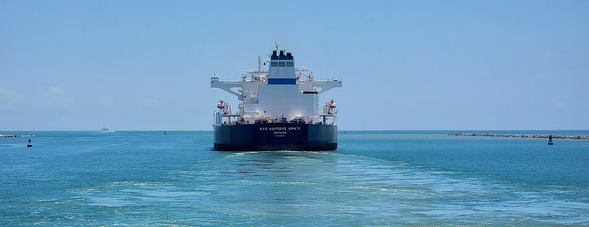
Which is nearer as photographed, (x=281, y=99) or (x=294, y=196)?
(x=294, y=196)

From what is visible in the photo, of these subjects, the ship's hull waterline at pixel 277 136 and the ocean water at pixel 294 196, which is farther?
the ship's hull waterline at pixel 277 136

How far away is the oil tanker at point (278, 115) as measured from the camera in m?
65.4

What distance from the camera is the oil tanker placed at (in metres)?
65.4

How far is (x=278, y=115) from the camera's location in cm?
7069

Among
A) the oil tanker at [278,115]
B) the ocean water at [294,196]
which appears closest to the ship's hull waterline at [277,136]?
the oil tanker at [278,115]

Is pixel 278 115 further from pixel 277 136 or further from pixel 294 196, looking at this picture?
pixel 294 196

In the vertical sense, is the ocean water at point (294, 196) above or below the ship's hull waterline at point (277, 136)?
below

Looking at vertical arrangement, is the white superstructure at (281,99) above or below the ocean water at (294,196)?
above

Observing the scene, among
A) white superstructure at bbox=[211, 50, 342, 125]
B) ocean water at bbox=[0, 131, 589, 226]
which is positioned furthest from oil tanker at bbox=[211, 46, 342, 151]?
ocean water at bbox=[0, 131, 589, 226]

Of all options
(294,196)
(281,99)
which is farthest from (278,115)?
(294,196)

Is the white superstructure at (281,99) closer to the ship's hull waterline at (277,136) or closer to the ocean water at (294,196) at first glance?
the ship's hull waterline at (277,136)

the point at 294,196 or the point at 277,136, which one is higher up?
the point at 277,136

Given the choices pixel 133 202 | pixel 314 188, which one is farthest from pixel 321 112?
pixel 133 202

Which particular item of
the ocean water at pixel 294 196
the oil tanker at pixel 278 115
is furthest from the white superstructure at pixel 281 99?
the ocean water at pixel 294 196
